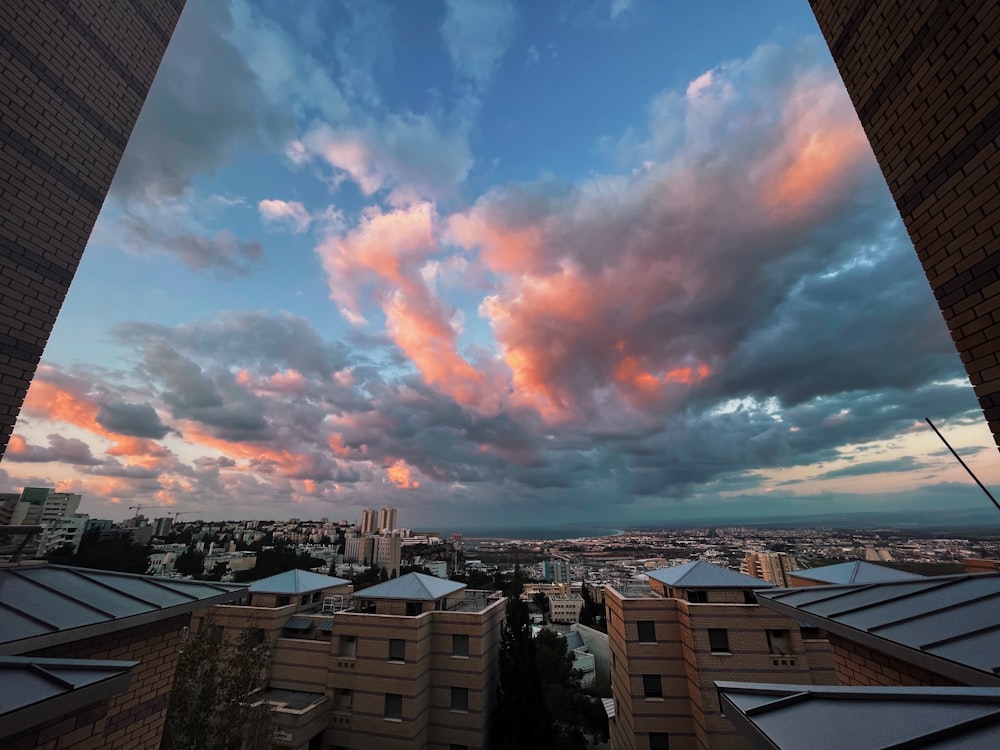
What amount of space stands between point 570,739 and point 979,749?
28.3m

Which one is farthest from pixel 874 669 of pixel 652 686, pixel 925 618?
pixel 652 686

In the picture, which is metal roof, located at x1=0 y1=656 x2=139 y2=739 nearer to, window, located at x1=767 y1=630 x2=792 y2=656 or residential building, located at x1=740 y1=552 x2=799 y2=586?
window, located at x1=767 y1=630 x2=792 y2=656

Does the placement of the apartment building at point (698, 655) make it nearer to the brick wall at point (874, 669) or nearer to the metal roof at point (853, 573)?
the metal roof at point (853, 573)

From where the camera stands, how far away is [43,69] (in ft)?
18.8

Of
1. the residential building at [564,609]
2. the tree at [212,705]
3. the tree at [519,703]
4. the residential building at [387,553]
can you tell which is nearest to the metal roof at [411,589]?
the tree at [519,703]

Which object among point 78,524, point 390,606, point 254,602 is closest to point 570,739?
point 390,606

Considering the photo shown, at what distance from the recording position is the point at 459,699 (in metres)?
19.8

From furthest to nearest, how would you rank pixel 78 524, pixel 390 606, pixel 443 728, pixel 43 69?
pixel 78 524 < pixel 390 606 < pixel 443 728 < pixel 43 69

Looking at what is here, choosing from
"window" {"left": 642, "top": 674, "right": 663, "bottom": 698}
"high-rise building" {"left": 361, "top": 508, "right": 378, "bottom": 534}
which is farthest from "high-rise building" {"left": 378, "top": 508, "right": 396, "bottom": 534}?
"window" {"left": 642, "top": 674, "right": 663, "bottom": 698}

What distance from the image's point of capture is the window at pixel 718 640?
17953mm

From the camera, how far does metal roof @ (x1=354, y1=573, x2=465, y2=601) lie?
21.1 metres

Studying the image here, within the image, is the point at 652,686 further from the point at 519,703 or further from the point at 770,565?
the point at 770,565

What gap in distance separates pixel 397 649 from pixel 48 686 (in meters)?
18.9

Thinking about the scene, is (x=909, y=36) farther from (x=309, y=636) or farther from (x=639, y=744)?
(x=309, y=636)
